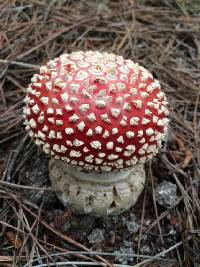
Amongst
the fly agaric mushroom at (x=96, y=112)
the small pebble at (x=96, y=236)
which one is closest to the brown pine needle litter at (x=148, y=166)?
the small pebble at (x=96, y=236)

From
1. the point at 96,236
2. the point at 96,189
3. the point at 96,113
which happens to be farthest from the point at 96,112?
the point at 96,236

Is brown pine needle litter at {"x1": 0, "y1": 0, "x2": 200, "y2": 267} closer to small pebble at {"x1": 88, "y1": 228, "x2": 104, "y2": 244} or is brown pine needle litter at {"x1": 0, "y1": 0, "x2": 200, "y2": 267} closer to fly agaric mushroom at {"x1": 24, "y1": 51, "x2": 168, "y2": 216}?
small pebble at {"x1": 88, "y1": 228, "x2": 104, "y2": 244}

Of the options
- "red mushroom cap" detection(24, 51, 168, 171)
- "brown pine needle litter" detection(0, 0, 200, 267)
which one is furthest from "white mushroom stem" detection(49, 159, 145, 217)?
"red mushroom cap" detection(24, 51, 168, 171)

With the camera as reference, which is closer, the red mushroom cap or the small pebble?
the red mushroom cap

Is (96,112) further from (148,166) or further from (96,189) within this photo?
(148,166)

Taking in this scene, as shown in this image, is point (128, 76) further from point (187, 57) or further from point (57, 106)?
point (187, 57)

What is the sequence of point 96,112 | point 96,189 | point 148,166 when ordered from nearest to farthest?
point 96,112 < point 96,189 < point 148,166

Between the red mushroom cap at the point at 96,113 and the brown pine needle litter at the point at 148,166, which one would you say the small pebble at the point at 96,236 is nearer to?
the brown pine needle litter at the point at 148,166
